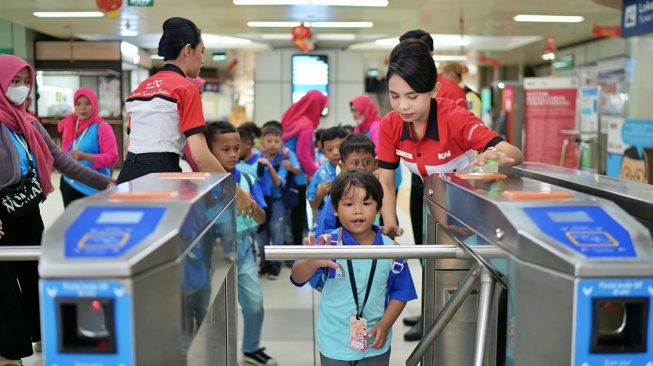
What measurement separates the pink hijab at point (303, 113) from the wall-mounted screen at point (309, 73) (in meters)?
7.24

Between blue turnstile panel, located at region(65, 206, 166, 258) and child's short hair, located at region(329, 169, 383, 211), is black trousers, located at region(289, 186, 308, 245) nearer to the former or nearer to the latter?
child's short hair, located at region(329, 169, 383, 211)

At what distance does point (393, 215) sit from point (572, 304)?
54.3 inches

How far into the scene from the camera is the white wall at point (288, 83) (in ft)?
41.7

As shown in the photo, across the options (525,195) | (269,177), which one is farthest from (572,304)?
(269,177)

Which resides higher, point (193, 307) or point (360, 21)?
point (360, 21)

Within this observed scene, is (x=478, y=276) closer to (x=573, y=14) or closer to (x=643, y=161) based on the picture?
(x=643, y=161)

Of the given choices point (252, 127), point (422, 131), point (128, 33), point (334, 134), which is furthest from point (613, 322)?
point (128, 33)

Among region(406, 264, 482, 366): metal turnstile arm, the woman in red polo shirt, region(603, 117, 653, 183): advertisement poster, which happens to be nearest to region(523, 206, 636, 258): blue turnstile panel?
region(406, 264, 482, 366): metal turnstile arm

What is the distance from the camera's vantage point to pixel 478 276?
5.05ft

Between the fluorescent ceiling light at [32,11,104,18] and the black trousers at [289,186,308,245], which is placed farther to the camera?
the fluorescent ceiling light at [32,11,104,18]

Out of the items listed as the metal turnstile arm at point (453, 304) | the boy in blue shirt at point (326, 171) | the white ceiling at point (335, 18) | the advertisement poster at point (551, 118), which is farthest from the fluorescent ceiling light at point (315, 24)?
the metal turnstile arm at point (453, 304)

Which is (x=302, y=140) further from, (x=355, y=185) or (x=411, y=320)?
(x=355, y=185)

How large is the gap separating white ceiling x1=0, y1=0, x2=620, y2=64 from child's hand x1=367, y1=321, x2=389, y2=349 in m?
6.33

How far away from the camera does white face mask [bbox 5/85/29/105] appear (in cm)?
274
